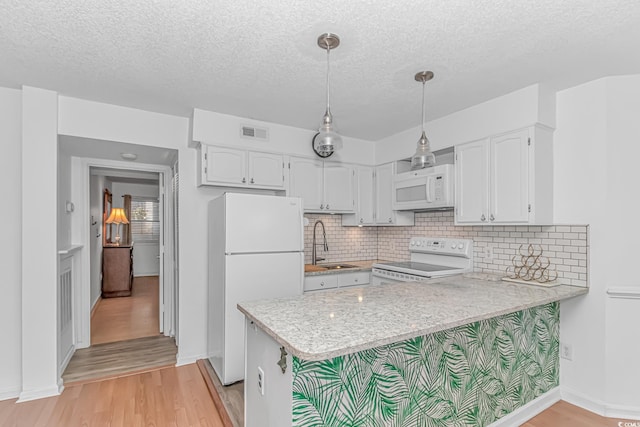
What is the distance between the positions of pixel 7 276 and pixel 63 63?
1.74 m

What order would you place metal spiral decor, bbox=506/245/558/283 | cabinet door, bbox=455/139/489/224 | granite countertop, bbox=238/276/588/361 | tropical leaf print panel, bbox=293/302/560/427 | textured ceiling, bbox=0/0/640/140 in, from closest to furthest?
granite countertop, bbox=238/276/588/361, tropical leaf print panel, bbox=293/302/560/427, textured ceiling, bbox=0/0/640/140, metal spiral decor, bbox=506/245/558/283, cabinet door, bbox=455/139/489/224

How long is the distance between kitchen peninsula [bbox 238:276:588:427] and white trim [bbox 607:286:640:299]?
163mm

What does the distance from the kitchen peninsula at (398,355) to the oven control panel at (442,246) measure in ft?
2.54

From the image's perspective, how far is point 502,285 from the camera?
2512 mm

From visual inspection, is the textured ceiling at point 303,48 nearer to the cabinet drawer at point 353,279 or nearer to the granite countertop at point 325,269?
the granite countertop at point 325,269

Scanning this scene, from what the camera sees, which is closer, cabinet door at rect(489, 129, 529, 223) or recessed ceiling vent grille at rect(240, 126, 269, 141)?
cabinet door at rect(489, 129, 529, 223)

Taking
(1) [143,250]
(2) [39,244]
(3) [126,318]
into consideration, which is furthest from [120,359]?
(1) [143,250]

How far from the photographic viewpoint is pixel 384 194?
3.95 m

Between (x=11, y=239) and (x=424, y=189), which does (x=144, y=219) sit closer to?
(x=11, y=239)

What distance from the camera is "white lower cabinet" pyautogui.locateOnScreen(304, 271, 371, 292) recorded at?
3.34 metres

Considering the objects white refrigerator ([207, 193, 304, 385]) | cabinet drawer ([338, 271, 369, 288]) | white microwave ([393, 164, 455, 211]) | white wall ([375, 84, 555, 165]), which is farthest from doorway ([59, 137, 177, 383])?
white wall ([375, 84, 555, 165])

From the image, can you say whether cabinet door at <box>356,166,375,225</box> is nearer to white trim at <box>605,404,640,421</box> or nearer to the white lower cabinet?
the white lower cabinet

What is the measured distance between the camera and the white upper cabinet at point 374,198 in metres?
3.89

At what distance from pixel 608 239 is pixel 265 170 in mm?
2884
